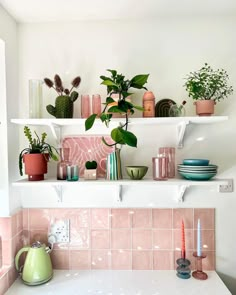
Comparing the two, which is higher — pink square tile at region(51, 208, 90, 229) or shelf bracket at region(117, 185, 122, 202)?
shelf bracket at region(117, 185, 122, 202)

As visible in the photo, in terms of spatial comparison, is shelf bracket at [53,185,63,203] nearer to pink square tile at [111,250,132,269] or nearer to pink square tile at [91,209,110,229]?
pink square tile at [91,209,110,229]

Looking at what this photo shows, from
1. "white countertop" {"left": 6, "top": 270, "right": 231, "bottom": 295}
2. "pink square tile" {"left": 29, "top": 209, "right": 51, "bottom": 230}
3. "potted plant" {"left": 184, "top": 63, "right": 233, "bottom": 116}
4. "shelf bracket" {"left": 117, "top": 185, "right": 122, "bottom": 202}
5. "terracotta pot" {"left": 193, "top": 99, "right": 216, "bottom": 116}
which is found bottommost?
"white countertop" {"left": 6, "top": 270, "right": 231, "bottom": 295}

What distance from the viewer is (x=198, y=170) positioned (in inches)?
55.5

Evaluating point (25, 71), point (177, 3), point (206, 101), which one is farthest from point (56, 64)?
point (206, 101)

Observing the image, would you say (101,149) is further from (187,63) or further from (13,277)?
(13,277)

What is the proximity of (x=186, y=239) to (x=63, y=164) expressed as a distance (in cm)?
92

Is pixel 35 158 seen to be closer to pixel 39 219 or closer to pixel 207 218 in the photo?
pixel 39 219

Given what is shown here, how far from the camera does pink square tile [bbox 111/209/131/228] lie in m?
1.66

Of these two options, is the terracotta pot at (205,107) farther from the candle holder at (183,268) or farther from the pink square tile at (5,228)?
the pink square tile at (5,228)

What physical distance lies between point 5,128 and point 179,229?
4.15 feet

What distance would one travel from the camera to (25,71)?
1.69 m

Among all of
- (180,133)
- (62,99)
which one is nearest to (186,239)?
(180,133)

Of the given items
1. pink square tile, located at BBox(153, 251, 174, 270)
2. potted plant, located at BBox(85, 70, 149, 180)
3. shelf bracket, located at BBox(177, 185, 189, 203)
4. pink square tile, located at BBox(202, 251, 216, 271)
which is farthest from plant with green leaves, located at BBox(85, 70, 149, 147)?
pink square tile, located at BBox(202, 251, 216, 271)

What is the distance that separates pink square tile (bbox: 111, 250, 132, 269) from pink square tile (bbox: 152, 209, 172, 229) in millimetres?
261
